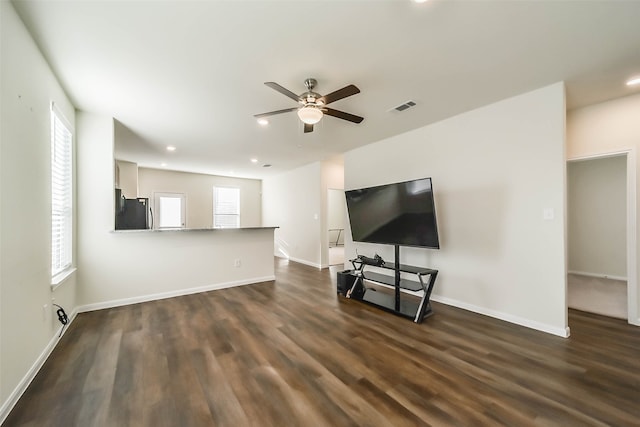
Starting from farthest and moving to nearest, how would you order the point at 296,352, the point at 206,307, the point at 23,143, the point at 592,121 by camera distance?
1. the point at 206,307
2. the point at 592,121
3. the point at 296,352
4. the point at 23,143

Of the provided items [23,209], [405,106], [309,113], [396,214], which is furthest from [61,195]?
[405,106]

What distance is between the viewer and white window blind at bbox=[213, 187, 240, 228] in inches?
325

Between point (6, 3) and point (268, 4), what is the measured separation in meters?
1.71

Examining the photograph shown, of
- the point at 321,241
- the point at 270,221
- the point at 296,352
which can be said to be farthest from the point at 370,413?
the point at 270,221

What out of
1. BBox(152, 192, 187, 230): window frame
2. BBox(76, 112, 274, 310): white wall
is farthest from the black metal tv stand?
BBox(152, 192, 187, 230): window frame

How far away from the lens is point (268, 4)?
1.70m

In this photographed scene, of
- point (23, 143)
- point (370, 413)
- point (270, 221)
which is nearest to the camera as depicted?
point (370, 413)

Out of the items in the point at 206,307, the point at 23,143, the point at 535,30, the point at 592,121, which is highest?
the point at 535,30

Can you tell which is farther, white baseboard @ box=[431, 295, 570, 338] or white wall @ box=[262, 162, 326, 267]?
white wall @ box=[262, 162, 326, 267]

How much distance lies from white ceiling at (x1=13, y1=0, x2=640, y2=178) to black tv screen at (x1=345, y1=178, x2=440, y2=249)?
1.09 metres

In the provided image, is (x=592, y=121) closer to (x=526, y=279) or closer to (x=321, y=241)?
(x=526, y=279)

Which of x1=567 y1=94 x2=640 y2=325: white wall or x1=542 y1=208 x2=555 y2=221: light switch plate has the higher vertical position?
x1=567 y1=94 x2=640 y2=325: white wall

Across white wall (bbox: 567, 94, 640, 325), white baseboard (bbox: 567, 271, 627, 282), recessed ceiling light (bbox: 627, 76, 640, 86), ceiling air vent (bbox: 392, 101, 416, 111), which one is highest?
ceiling air vent (bbox: 392, 101, 416, 111)

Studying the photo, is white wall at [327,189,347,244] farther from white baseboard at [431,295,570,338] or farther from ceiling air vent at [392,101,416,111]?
ceiling air vent at [392,101,416,111]
